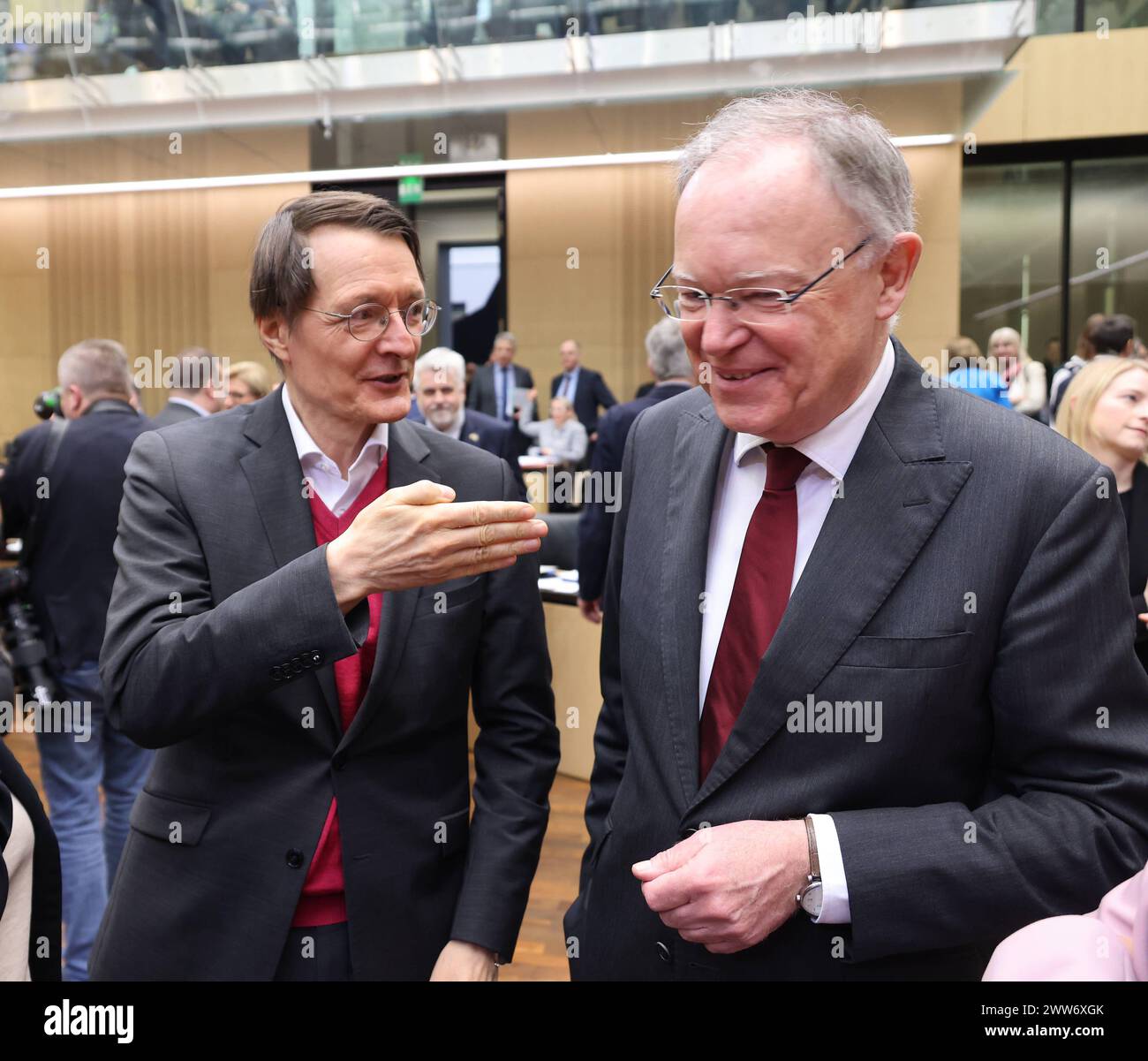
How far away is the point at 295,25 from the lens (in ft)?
33.5

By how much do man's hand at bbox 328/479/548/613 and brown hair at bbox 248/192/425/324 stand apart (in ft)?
1.34

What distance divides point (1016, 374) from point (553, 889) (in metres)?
5.44

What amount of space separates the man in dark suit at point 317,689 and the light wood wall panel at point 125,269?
11.3m

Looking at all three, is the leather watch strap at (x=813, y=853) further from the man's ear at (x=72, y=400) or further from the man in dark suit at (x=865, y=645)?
the man's ear at (x=72, y=400)

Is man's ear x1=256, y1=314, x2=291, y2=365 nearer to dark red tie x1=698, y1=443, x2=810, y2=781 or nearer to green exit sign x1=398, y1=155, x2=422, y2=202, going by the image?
dark red tie x1=698, y1=443, x2=810, y2=781

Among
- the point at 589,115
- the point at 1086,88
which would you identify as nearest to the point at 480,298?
the point at 589,115

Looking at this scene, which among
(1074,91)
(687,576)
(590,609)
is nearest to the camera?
(687,576)

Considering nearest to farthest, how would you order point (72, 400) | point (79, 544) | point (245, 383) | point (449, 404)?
1. point (79, 544)
2. point (72, 400)
3. point (245, 383)
4. point (449, 404)

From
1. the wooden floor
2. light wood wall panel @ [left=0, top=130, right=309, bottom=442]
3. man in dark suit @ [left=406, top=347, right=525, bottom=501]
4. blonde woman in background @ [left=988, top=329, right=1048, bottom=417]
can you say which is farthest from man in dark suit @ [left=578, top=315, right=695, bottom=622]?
light wood wall panel @ [left=0, top=130, right=309, bottom=442]

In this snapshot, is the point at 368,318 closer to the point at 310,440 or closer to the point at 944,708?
the point at 310,440

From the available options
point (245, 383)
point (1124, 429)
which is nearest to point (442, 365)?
point (245, 383)

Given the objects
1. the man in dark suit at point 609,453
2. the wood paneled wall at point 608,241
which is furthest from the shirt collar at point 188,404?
the wood paneled wall at point 608,241
